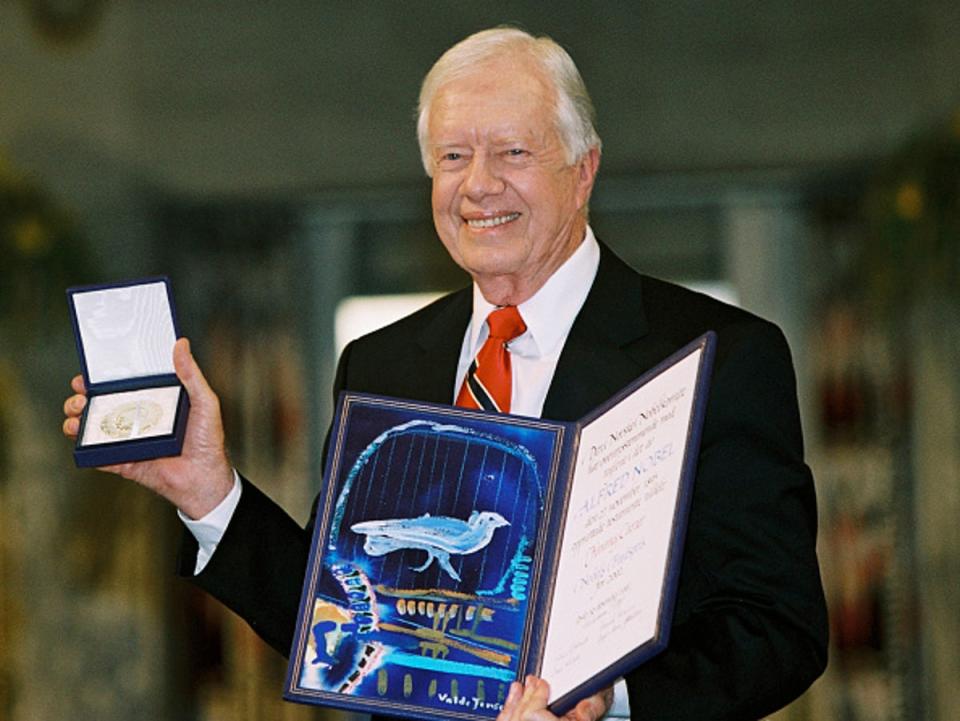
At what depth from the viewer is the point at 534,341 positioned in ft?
7.72

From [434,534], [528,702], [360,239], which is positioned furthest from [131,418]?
[360,239]

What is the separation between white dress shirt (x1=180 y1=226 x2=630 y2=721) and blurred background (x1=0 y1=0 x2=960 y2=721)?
3049mm

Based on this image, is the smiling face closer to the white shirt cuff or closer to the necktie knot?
the necktie knot

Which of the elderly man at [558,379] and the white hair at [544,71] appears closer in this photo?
the elderly man at [558,379]

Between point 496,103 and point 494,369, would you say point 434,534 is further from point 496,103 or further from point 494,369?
point 496,103

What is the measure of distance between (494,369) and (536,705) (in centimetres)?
55

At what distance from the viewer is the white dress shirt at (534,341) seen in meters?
2.29

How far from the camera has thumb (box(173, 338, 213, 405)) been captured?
2.22 metres

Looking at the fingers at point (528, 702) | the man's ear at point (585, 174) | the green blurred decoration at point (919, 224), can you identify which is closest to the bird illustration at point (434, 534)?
the fingers at point (528, 702)

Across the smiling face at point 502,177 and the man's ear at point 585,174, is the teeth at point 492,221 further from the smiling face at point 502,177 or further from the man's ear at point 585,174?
the man's ear at point 585,174

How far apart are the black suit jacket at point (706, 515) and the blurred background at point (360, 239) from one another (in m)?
3.07

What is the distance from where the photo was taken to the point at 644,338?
2.30 meters

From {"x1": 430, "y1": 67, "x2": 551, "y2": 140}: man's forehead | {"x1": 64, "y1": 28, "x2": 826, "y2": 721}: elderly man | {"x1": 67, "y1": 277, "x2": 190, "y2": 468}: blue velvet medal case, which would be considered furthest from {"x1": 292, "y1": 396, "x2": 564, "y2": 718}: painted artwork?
{"x1": 430, "y1": 67, "x2": 551, "y2": 140}: man's forehead

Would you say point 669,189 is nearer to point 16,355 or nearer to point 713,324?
point 16,355
